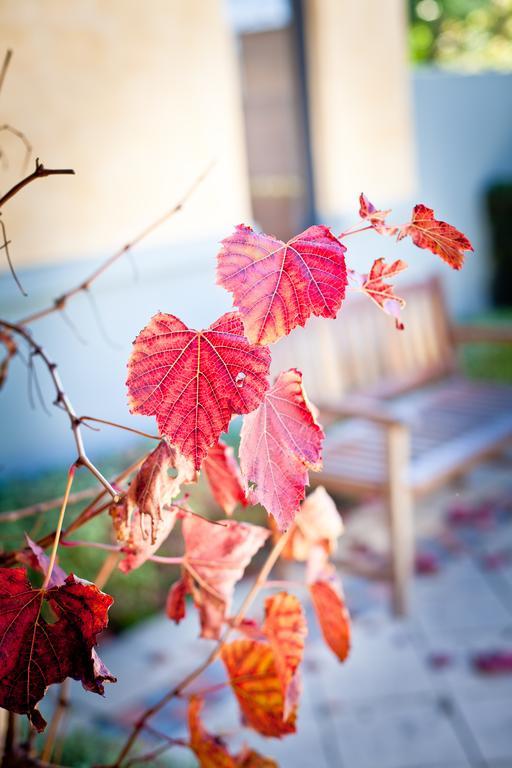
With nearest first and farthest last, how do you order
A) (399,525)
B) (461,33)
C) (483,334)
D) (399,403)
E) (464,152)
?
(399,525), (483,334), (399,403), (464,152), (461,33)

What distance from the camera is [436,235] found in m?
0.76

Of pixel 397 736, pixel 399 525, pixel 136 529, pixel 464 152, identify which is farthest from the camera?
pixel 464 152

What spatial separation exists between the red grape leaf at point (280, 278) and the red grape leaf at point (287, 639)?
43 cm

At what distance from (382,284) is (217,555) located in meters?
0.38

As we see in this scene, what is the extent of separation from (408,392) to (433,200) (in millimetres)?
4342

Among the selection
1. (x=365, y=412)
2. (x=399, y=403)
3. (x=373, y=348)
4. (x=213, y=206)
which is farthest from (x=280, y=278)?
(x=213, y=206)

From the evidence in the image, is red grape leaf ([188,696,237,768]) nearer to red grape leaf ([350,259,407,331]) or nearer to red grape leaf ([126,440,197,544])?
red grape leaf ([126,440,197,544])

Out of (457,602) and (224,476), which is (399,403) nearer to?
(457,602)

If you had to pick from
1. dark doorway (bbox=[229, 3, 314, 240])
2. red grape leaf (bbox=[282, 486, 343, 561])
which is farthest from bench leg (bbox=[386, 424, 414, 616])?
dark doorway (bbox=[229, 3, 314, 240])

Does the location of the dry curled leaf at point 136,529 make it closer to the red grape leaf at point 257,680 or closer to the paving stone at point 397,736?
the red grape leaf at point 257,680

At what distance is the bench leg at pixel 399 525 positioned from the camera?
312cm

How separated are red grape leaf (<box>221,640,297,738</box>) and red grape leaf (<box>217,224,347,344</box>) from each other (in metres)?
0.51

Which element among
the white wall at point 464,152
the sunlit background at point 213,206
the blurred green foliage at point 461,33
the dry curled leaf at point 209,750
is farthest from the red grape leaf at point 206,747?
the blurred green foliage at point 461,33

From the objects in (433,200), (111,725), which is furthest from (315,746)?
(433,200)
